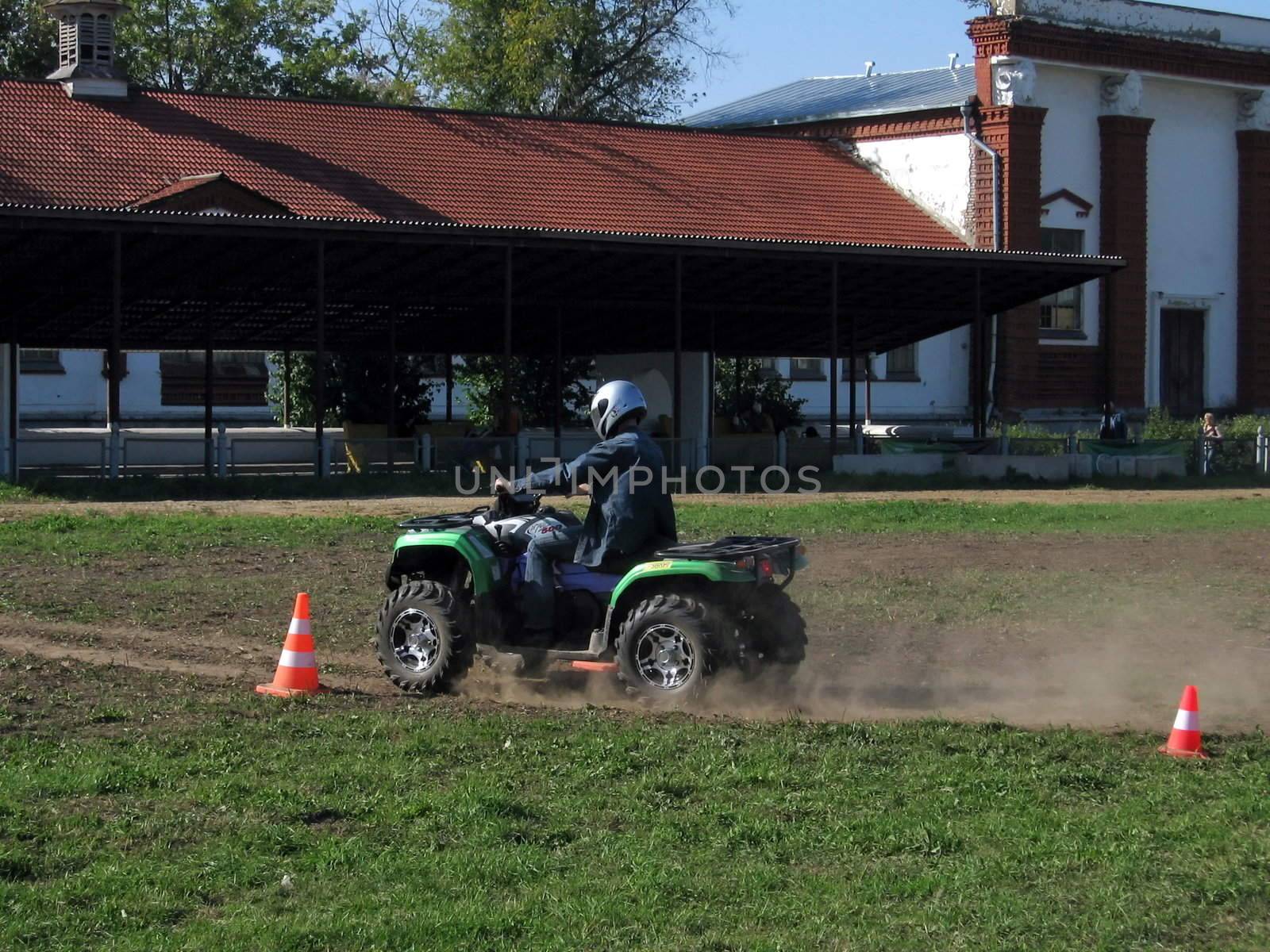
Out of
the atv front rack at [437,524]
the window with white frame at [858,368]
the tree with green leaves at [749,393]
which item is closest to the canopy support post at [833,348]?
the tree with green leaves at [749,393]

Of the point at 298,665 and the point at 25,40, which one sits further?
the point at 25,40

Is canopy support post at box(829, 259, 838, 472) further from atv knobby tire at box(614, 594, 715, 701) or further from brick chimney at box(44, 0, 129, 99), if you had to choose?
atv knobby tire at box(614, 594, 715, 701)

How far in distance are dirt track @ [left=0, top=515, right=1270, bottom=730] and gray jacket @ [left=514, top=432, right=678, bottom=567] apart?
35.6 inches

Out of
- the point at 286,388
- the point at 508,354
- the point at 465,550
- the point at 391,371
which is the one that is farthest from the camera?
the point at 286,388

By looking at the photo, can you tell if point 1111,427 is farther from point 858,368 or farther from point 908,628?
point 908,628

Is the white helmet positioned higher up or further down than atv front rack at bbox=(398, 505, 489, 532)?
higher up

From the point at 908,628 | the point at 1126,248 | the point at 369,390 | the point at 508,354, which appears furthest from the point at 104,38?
the point at 908,628

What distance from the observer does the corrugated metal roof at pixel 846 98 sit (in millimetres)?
42906

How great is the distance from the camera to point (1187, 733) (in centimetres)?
775

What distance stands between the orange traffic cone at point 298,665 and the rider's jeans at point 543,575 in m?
1.24

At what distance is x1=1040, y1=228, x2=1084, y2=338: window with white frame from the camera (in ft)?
137

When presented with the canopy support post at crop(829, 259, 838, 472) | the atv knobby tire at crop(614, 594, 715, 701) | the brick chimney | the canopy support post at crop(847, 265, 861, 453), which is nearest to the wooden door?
the canopy support post at crop(847, 265, 861, 453)

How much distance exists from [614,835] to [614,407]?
3497 mm

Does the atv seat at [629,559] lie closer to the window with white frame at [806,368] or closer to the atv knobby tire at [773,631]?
the atv knobby tire at [773,631]
